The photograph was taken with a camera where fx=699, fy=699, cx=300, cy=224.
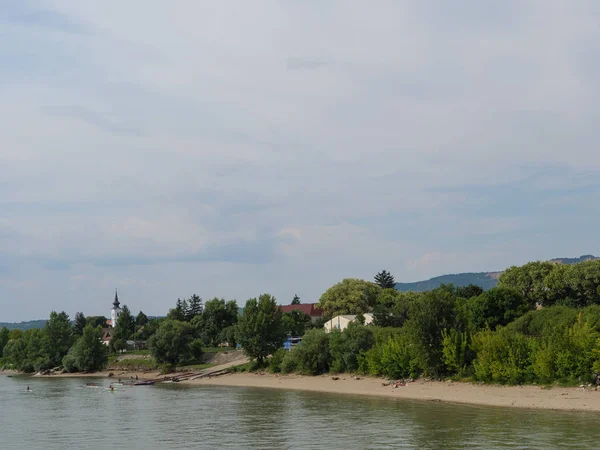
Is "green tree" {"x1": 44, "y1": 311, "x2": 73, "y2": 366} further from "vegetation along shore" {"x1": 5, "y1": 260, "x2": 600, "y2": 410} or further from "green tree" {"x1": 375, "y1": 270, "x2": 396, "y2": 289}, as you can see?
"green tree" {"x1": 375, "y1": 270, "x2": 396, "y2": 289}

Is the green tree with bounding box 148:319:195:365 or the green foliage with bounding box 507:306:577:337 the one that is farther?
the green tree with bounding box 148:319:195:365

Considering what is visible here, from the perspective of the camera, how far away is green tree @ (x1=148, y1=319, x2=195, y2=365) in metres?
116

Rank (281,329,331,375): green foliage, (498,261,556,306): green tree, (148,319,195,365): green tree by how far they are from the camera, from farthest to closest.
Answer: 1. (148,319,195,365): green tree
2. (498,261,556,306): green tree
3. (281,329,331,375): green foliage

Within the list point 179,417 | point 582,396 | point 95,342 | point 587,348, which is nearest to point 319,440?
point 179,417

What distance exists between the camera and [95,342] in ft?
422

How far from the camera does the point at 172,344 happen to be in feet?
378

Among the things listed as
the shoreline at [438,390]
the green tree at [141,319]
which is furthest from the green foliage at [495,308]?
the green tree at [141,319]

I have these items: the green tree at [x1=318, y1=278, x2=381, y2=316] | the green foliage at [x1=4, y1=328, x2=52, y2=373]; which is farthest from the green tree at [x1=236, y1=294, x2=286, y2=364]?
the green foliage at [x1=4, y1=328, x2=52, y2=373]

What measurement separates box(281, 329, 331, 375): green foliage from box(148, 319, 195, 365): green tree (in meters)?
29.8

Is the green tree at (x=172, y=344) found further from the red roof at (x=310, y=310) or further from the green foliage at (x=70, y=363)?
the red roof at (x=310, y=310)

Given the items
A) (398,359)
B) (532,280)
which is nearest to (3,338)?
(532,280)

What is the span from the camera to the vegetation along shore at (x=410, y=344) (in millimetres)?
61562

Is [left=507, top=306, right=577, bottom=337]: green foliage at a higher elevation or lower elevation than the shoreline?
higher

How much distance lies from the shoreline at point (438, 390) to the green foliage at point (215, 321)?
37308mm
